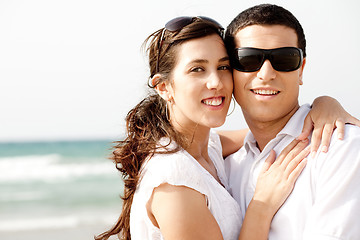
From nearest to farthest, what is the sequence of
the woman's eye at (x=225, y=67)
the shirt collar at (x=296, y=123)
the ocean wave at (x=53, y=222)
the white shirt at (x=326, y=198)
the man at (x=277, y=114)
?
the white shirt at (x=326, y=198), the man at (x=277, y=114), the shirt collar at (x=296, y=123), the woman's eye at (x=225, y=67), the ocean wave at (x=53, y=222)

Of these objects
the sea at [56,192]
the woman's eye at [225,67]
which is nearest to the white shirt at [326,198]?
the woman's eye at [225,67]

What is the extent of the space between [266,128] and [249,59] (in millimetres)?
615

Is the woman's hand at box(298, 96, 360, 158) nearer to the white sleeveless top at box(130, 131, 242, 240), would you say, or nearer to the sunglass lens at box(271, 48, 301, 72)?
the sunglass lens at box(271, 48, 301, 72)

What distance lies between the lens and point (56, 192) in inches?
713

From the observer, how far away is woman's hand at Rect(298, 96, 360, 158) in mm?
3166

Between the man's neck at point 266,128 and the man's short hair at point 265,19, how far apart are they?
2.02 feet

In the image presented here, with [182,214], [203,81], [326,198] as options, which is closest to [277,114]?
[203,81]

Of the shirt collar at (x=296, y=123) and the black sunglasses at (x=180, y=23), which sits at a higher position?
the black sunglasses at (x=180, y=23)

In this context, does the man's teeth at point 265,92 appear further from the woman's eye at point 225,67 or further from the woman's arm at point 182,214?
the woman's arm at point 182,214

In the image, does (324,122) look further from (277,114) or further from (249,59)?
(249,59)

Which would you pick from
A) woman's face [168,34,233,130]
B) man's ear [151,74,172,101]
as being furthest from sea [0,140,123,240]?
woman's face [168,34,233,130]

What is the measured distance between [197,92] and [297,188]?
3.54 feet

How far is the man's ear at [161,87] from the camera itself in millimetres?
3780

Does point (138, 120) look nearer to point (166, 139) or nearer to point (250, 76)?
point (166, 139)
